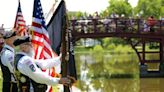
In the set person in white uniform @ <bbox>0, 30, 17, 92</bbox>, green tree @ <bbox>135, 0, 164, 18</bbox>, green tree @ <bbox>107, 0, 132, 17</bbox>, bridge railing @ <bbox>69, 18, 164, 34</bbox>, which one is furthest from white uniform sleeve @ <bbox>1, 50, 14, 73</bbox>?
green tree @ <bbox>107, 0, 132, 17</bbox>

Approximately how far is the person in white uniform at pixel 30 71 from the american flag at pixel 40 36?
196 centimetres

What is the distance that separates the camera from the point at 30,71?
421 cm

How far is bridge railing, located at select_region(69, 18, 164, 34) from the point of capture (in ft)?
90.1

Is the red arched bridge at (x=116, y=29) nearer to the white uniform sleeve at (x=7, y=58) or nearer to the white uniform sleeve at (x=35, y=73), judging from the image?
the white uniform sleeve at (x=7, y=58)

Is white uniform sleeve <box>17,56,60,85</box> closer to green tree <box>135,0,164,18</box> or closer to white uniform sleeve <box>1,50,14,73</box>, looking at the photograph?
white uniform sleeve <box>1,50,14,73</box>

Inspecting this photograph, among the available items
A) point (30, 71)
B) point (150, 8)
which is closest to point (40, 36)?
point (30, 71)

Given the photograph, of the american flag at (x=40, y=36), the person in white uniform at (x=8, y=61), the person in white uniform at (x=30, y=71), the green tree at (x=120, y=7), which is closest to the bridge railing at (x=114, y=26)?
the american flag at (x=40, y=36)

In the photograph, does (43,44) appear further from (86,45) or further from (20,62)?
(86,45)

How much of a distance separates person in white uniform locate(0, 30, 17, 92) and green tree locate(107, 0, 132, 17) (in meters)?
59.9

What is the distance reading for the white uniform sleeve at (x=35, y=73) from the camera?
4.19 m

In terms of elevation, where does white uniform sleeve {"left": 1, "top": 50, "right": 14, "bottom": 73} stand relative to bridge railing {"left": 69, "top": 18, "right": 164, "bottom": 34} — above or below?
above

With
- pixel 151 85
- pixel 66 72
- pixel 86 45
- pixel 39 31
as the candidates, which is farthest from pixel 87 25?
pixel 86 45

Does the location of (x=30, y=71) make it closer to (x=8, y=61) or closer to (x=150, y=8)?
(x=8, y=61)

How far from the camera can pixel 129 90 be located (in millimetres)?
22875
